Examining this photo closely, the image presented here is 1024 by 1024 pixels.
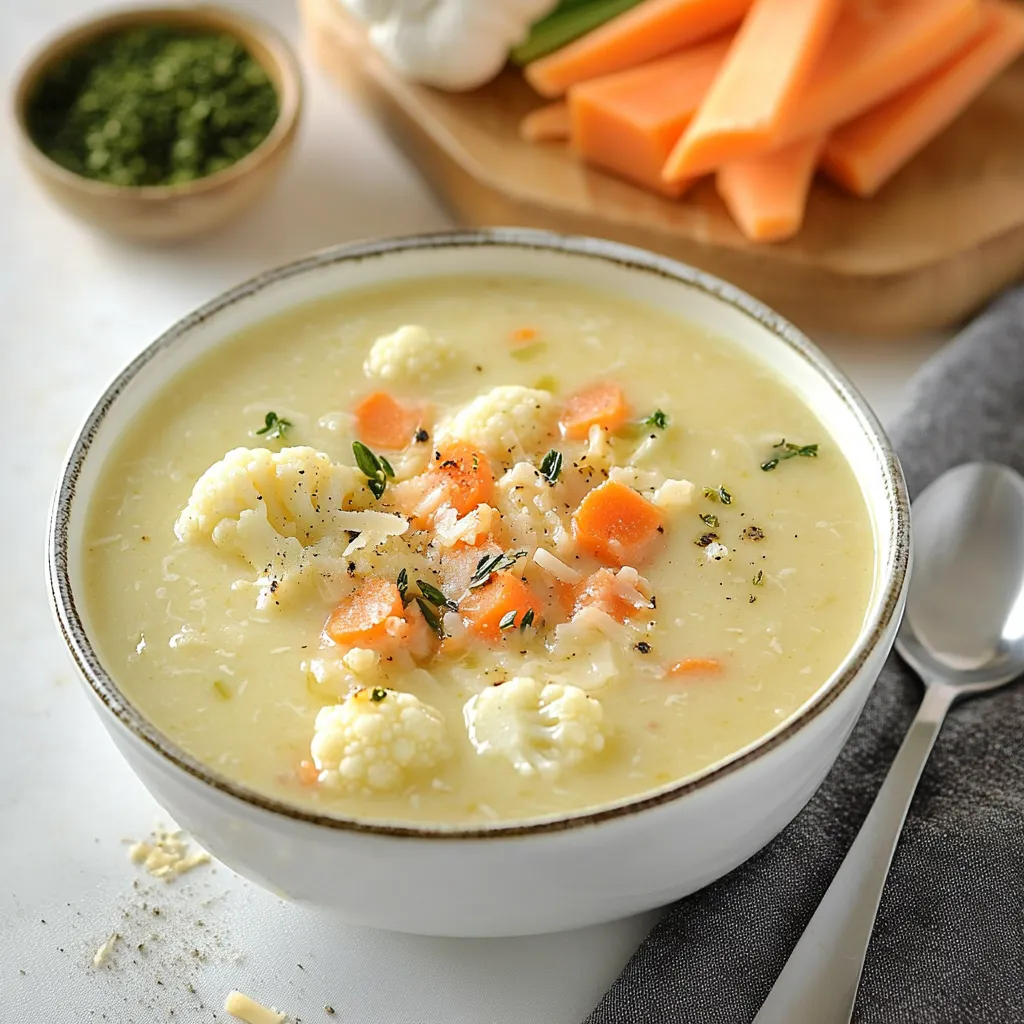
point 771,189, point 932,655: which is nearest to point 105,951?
point 932,655

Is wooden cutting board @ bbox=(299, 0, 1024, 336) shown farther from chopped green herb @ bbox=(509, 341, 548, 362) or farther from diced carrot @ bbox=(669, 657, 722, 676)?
diced carrot @ bbox=(669, 657, 722, 676)

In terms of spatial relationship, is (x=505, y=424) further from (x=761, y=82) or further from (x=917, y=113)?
(x=917, y=113)

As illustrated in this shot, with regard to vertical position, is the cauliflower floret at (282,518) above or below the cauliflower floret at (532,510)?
above

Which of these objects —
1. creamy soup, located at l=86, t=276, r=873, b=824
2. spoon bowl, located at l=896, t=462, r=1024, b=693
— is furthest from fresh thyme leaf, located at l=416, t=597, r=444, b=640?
spoon bowl, located at l=896, t=462, r=1024, b=693

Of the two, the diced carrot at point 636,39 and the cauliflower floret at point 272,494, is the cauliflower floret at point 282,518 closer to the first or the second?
the cauliflower floret at point 272,494

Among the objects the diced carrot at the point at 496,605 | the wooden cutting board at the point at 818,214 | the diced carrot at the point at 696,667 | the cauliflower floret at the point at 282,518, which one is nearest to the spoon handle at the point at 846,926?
the diced carrot at the point at 696,667
